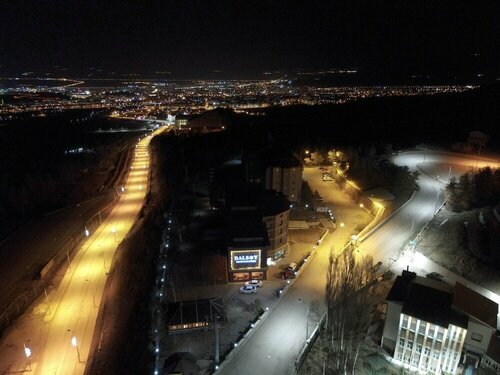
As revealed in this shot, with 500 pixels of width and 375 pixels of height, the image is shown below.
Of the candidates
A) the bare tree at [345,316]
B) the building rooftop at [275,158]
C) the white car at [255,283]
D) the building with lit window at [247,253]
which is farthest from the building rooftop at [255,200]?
the bare tree at [345,316]

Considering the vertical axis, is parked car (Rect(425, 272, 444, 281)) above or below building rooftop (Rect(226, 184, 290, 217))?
below

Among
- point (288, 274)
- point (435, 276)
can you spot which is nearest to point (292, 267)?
point (288, 274)

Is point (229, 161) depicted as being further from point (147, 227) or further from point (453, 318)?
point (453, 318)

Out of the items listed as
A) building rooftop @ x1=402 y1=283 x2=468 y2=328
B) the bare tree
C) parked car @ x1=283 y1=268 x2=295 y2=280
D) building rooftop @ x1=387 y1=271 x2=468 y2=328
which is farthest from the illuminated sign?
building rooftop @ x1=402 y1=283 x2=468 y2=328

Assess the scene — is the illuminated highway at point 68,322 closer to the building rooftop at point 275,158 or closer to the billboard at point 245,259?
the billboard at point 245,259

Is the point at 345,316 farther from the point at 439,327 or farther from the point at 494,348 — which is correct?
the point at 494,348

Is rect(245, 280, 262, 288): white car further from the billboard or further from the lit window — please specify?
the lit window

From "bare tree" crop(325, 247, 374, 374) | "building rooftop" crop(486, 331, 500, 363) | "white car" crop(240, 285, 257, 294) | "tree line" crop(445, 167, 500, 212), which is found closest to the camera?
"building rooftop" crop(486, 331, 500, 363)
